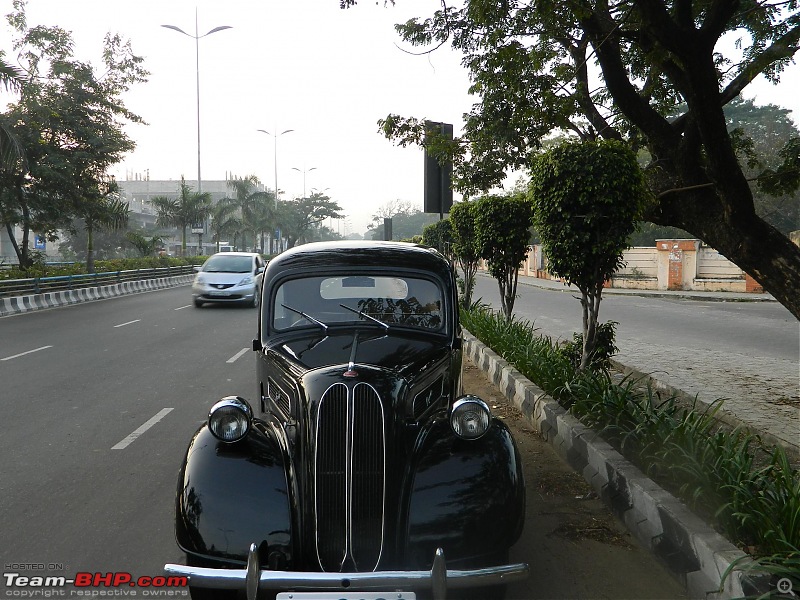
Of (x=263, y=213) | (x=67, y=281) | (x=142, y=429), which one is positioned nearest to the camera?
(x=142, y=429)

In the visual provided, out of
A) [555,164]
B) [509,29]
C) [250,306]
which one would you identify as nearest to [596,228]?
[555,164]

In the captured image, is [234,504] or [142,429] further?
[142,429]

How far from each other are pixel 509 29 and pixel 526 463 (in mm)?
5460

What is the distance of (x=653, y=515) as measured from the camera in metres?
3.74

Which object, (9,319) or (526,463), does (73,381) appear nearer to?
(526,463)

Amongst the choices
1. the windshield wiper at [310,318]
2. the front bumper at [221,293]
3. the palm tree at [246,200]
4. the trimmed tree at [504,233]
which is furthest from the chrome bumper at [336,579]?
the palm tree at [246,200]

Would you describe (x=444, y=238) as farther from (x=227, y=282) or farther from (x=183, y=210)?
(x=183, y=210)

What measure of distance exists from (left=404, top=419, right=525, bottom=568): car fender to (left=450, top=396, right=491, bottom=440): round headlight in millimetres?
56

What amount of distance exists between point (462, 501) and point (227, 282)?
16.4 metres

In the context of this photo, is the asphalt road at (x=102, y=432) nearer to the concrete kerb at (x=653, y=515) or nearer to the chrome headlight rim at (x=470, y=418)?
the chrome headlight rim at (x=470, y=418)

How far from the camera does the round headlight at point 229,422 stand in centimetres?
331

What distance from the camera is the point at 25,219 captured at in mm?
20938

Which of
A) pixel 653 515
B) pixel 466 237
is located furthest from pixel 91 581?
pixel 466 237

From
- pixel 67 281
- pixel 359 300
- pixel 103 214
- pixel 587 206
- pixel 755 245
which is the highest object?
pixel 103 214
